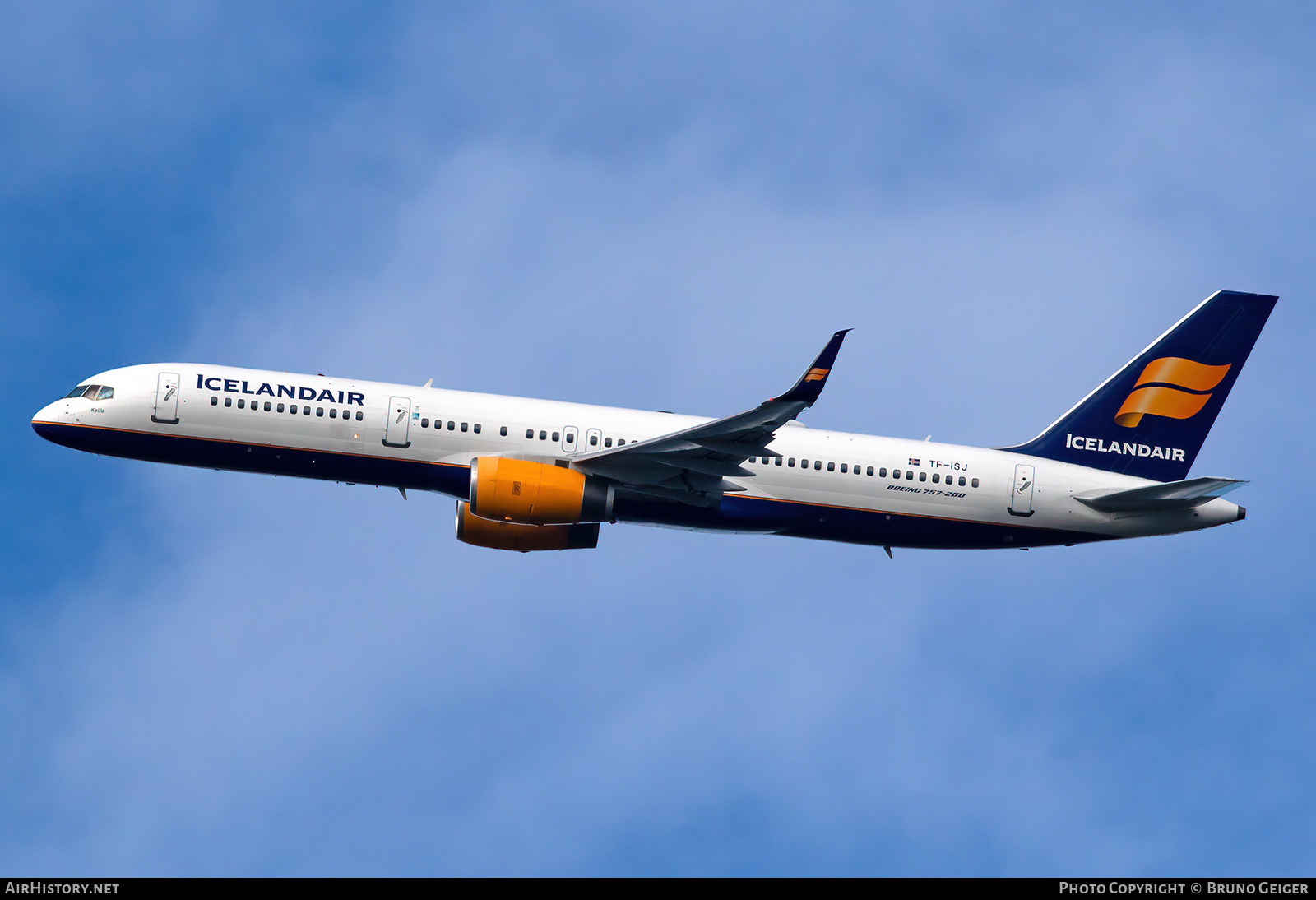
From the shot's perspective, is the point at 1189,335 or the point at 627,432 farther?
the point at 1189,335

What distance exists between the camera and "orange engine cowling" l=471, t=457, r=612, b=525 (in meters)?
46.0

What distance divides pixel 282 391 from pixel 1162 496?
91.9 feet

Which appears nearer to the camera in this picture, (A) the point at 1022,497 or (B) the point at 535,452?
(B) the point at 535,452

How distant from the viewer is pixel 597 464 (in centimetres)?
4709

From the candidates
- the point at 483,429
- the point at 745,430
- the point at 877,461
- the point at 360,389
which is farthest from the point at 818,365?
the point at 360,389

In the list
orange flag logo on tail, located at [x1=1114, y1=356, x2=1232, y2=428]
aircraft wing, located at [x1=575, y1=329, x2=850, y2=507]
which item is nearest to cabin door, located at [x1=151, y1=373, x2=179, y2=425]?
aircraft wing, located at [x1=575, y1=329, x2=850, y2=507]

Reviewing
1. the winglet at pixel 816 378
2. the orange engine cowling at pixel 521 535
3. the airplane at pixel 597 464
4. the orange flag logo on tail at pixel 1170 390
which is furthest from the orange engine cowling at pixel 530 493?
the orange flag logo on tail at pixel 1170 390

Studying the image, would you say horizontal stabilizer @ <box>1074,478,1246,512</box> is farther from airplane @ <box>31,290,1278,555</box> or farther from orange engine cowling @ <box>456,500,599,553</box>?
orange engine cowling @ <box>456,500,599,553</box>

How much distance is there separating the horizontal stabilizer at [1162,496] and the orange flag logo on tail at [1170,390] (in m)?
3.37

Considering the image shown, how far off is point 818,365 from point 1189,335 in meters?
18.1

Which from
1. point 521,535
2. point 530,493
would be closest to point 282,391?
point 530,493

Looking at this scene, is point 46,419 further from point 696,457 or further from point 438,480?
point 696,457

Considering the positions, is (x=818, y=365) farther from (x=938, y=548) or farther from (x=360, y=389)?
(x=360, y=389)

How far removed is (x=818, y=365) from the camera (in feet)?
138
